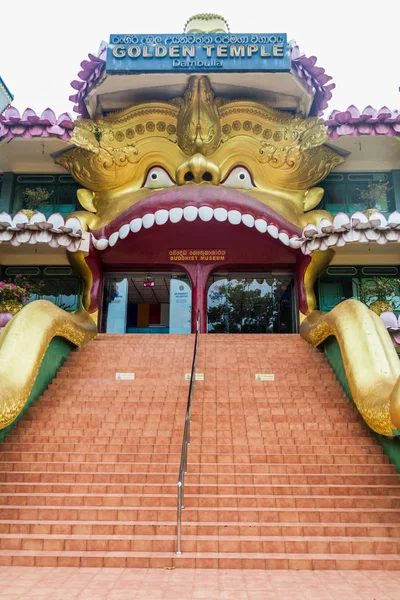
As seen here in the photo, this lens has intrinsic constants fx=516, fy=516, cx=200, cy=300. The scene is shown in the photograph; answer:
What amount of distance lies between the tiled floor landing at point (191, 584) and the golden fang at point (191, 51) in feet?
36.9

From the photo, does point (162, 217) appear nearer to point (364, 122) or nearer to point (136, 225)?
point (136, 225)

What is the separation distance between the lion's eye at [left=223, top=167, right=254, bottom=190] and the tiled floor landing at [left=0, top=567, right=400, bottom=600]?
9.86 m

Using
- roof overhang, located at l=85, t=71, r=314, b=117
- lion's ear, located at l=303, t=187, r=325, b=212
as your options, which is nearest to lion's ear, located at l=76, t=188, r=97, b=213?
roof overhang, located at l=85, t=71, r=314, b=117

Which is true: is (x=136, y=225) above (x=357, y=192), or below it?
below

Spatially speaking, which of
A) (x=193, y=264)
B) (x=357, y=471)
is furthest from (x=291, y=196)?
(x=357, y=471)

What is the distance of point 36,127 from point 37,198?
2.23 meters

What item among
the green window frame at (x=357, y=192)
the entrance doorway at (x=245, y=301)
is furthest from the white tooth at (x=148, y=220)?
the green window frame at (x=357, y=192)

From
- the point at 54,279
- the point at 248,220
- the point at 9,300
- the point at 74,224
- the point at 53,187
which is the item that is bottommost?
the point at 9,300

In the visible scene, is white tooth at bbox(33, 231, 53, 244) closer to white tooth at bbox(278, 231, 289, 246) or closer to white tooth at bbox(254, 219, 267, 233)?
white tooth at bbox(254, 219, 267, 233)

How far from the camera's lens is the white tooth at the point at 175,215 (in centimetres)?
1227

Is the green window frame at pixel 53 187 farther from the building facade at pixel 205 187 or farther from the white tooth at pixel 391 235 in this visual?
the white tooth at pixel 391 235

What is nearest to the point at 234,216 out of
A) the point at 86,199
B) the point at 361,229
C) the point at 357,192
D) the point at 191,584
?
the point at 361,229

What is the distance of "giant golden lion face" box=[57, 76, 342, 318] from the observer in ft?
41.1

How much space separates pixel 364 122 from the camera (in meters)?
12.4
